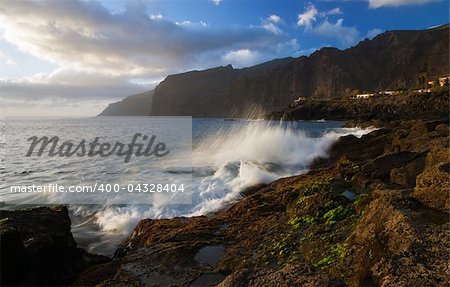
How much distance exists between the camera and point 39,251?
7.44 metres

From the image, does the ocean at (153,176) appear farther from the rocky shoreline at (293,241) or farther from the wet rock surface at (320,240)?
the wet rock surface at (320,240)

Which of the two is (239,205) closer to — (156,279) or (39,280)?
(156,279)

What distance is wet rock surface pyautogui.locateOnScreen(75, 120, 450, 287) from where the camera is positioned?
14.2ft

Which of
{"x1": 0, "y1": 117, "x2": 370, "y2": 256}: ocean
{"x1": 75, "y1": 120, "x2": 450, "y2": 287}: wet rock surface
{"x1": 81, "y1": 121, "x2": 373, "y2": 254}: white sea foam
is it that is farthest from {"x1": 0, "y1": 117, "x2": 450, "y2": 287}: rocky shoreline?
{"x1": 81, "y1": 121, "x2": 373, "y2": 254}: white sea foam

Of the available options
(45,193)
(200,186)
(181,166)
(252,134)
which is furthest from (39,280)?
(252,134)

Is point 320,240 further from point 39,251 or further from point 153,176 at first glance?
point 153,176

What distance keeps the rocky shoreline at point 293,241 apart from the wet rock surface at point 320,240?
17mm

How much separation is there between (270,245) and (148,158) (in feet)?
72.1

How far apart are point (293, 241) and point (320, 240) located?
1.77ft

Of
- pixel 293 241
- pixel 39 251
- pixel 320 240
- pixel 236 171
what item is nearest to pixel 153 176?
pixel 236 171

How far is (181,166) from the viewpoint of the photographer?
74.1 ft

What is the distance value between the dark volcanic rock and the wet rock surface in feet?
2.26

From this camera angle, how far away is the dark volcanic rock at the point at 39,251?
6.75 metres

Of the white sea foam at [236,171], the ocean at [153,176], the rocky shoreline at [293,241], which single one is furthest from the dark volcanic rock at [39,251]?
the white sea foam at [236,171]
